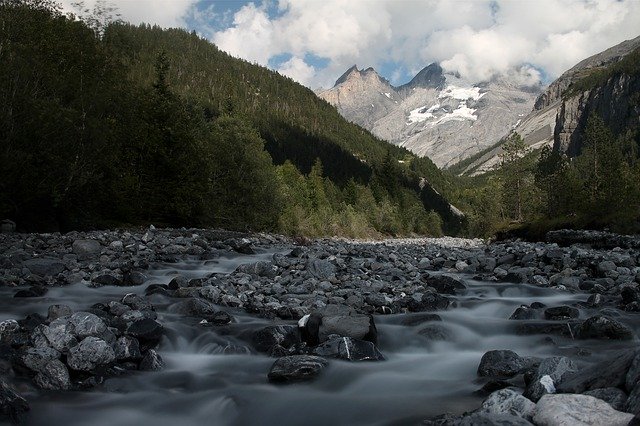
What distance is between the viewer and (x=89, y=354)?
659cm

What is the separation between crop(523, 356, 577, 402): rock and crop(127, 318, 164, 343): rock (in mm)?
5682

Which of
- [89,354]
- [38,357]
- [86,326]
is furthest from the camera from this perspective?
[86,326]

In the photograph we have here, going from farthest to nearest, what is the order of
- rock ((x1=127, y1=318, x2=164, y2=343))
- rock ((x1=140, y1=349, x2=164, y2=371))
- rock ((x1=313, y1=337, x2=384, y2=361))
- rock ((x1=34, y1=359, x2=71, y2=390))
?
rock ((x1=127, y1=318, x2=164, y2=343)) → rock ((x1=313, y1=337, x2=384, y2=361)) → rock ((x1=140, y1=349, x2=164, y2=371)) → rock ((x1=34, y1=359, x2=71, y2=390))

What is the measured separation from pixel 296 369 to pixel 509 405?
3.18m

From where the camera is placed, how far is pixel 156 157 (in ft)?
124

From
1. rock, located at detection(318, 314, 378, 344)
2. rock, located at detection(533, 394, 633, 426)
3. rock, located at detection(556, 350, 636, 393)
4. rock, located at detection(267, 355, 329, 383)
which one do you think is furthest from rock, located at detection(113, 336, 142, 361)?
rock, located at detection(556, 350, 636, 393)

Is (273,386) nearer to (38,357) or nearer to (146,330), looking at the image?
(146,330)

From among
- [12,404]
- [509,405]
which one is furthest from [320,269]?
[509,405]

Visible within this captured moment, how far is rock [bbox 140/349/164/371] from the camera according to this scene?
23.4 feet

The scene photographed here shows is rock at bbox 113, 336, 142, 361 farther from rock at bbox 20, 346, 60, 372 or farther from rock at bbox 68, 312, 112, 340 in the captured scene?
rock at bbox 20, 346, 60, 372

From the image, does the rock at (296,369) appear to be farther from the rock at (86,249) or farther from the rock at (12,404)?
the rock at (86,249)

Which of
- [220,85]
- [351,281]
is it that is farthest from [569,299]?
[220,85]

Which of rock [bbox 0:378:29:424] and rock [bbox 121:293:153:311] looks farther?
rock [bbox 121:293:153:311]

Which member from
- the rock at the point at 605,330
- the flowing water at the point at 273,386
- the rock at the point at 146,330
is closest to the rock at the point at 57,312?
the rock at the point at 146,330
